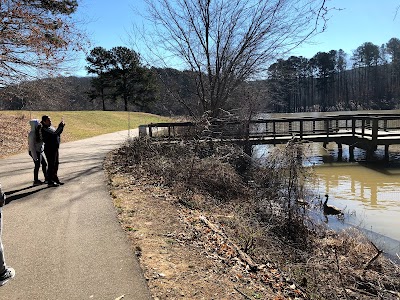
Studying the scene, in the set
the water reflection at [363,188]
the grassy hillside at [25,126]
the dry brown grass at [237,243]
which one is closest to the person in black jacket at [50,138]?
the dry brown grass at [237,243]

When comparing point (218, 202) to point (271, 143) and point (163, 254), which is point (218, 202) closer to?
point (163, 254)

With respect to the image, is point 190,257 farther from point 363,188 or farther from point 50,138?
point 363,188

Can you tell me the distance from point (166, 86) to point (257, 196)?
8.55m

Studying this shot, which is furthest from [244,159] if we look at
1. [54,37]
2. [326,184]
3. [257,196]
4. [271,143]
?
[54,37]

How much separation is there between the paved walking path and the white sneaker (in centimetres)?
6

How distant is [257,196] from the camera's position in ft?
34.2

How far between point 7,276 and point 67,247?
1.03 metres

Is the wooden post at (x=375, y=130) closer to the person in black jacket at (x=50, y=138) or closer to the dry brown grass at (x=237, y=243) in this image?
the dry brown grass at (x=237, y=243)

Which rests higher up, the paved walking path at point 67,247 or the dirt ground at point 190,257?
the paved walking path at point 67,247

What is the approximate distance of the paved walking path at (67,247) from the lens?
3977 mm

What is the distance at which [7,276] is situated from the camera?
4156mm

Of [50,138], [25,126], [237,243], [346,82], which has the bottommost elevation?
[237,243]

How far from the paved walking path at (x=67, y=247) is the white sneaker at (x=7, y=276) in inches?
2.2

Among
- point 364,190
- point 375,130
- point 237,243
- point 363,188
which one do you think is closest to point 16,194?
point 237,243
